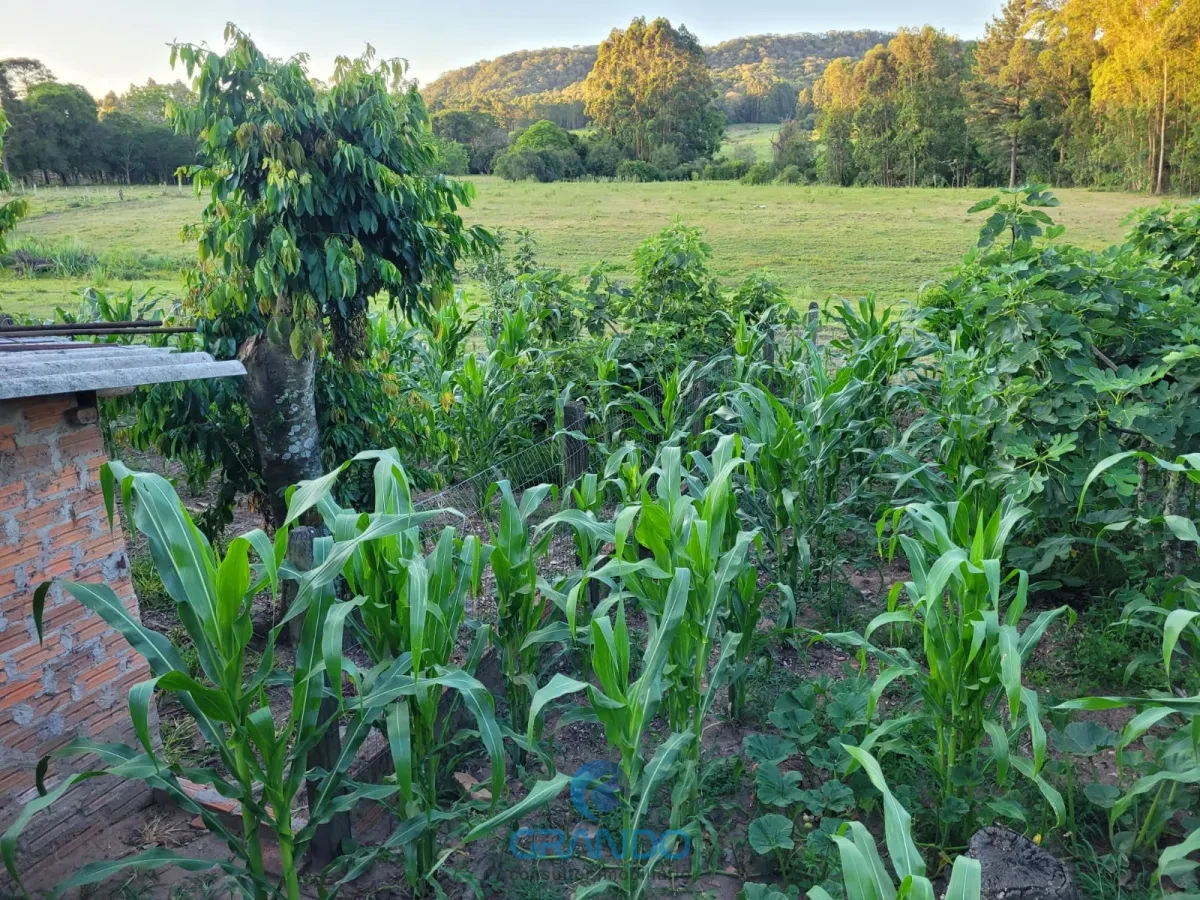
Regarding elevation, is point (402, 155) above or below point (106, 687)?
above

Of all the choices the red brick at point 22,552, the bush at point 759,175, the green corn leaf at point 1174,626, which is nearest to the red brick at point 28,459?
the red brick at point 22,552

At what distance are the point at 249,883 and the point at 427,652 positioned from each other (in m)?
0.61

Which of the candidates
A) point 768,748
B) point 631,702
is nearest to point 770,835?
point 768,748

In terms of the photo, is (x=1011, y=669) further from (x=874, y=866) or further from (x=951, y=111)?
(x=951, y=111)

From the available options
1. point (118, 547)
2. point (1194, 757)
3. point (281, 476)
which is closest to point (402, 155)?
point (281, 476)

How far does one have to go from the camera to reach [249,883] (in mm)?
1746

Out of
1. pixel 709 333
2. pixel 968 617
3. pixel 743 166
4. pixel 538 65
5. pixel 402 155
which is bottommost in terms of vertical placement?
pixel 968 617

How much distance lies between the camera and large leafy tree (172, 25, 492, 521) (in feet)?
10.1

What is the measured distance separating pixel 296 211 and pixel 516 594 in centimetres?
183

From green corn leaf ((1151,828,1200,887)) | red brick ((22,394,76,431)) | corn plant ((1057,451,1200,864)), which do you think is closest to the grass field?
corn plant ((1057,451,1200,864))

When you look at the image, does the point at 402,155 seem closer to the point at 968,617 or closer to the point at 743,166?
the point at 968,617

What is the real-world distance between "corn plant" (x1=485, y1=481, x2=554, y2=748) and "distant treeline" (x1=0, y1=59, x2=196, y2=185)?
1657cm

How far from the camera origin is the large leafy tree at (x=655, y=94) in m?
28.1

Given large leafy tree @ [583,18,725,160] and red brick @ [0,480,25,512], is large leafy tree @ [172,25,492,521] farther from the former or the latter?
large leafy tree @ [583,18,725,160]
